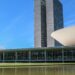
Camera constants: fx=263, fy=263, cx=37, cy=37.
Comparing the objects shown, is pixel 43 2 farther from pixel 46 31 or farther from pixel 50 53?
pixel 50 53

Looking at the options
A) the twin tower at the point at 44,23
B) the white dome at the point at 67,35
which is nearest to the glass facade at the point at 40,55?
the white dome at the point at 67,35

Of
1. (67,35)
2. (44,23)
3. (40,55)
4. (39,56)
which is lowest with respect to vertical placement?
(39,56)

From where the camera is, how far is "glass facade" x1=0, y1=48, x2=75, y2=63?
30.2 metres

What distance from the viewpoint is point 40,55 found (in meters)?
31.1

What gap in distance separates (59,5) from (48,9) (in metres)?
11.3

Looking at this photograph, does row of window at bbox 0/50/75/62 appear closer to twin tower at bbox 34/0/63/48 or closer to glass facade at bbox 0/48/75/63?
glass facade at bbox 0/48/75/63

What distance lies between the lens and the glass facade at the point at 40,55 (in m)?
30.2

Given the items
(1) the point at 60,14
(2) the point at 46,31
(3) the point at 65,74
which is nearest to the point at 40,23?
(2) the point at 46,31

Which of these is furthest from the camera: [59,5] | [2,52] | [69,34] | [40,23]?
[59,5]

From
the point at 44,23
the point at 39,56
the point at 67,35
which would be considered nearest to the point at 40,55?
the point at 39,56

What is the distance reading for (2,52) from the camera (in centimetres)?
3272

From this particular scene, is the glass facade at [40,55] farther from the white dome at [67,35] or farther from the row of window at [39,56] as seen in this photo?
the white dome at [67,35]

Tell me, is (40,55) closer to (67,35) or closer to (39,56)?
(39,56)

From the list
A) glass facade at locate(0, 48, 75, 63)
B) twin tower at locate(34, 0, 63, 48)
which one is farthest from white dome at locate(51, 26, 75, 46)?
twin tower at locate(34, 0, 63, 48)
